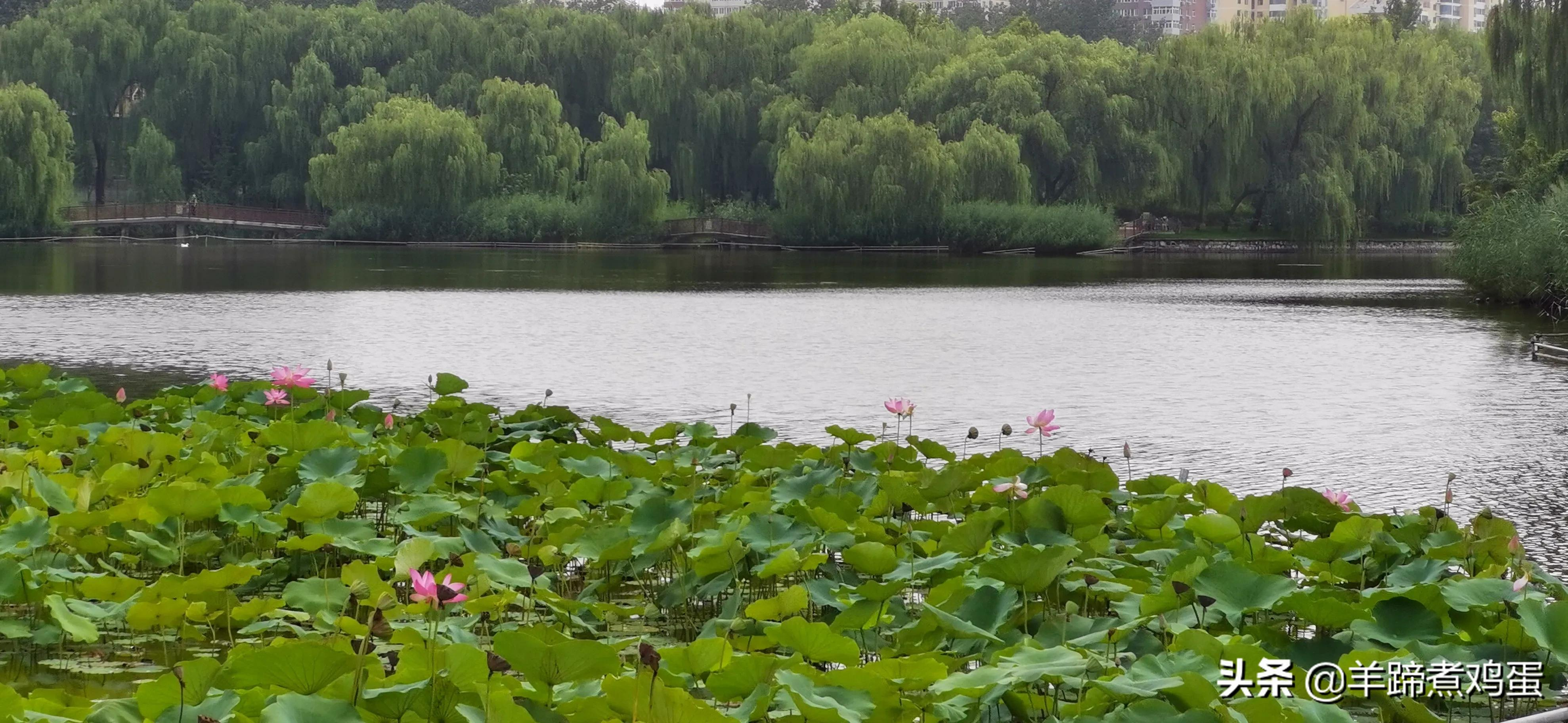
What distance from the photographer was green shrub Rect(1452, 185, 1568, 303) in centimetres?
2025

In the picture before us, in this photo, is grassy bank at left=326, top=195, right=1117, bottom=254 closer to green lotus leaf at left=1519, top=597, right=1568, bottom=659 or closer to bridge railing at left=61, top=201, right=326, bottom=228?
bridge railing at left=61, top=201, right=326, bottom=228

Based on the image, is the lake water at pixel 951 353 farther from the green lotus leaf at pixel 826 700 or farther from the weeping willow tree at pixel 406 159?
the weeping willow tree at pixel 406 159

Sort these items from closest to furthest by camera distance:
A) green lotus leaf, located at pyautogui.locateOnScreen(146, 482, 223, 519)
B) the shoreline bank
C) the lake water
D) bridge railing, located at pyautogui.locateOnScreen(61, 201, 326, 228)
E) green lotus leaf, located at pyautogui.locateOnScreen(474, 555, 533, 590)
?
green lotus leaf, located at pyautogui.locateOnScreen(474, 555, 533, 590), green lotus leaf, located at pyautogui.locateOnScreen(146, 482, 223, 519), the lake water, the shoreline bank, bridge railing, located at pyautogui.locateOnScreen(61, 201, 326, 228)

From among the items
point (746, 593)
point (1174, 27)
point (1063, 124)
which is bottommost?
point (746, 593)

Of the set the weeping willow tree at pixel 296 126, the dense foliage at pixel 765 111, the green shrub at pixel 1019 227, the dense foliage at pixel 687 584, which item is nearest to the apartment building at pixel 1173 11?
the dense foliage at pixel 765 111

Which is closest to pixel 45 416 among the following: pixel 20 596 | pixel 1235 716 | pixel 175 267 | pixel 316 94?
pixel 20 596

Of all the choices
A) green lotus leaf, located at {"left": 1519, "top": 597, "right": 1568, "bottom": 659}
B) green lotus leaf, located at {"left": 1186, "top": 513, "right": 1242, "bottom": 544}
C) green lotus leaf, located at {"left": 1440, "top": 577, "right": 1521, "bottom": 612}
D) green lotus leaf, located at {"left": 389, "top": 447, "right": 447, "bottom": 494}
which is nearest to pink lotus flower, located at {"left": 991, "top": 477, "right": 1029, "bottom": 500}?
green lotus leaf, located at {"left": 1186, "top": 513, "right": 1242, "bottom": 544}

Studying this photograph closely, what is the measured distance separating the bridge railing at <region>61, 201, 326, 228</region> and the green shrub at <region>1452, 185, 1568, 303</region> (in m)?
34.2

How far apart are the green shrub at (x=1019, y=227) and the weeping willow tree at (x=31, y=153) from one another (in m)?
21.5

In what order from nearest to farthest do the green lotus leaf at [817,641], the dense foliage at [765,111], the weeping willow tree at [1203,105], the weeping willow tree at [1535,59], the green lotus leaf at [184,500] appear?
the green lotus leaf at [817,641] < the green lotus leaf at [184,500] < the weeping willow tree at [1535,59] < the weeping willow tree at [1203,105] < the dense foliage at [765,111]

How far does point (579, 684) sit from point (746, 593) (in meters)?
1.95

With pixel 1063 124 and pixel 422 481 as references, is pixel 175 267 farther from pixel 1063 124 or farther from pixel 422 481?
pixel 422 481

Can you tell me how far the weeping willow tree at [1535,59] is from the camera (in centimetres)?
2019

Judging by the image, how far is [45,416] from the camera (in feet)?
23.2
